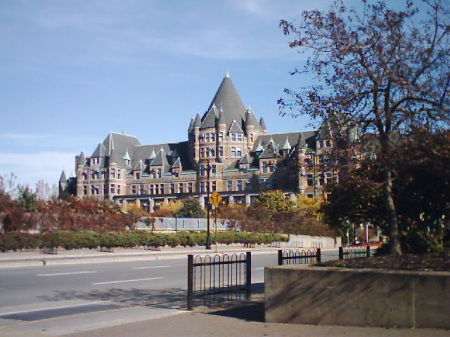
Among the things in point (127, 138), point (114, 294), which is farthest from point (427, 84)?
point (127, 138)

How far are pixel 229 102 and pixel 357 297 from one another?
102 metres

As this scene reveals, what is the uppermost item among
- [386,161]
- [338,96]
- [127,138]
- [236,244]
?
[127,138]

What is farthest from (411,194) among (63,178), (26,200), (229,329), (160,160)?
(63,178)

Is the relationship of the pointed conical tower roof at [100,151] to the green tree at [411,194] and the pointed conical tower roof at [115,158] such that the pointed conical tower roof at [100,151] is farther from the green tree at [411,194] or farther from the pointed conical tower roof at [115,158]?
the green tree at [411,194]

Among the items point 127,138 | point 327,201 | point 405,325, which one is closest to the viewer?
point 405,325

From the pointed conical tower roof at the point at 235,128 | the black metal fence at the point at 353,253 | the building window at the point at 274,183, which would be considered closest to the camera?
the black metal fence at the point at 353,253

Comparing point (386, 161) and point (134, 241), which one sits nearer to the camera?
point (386, 161)

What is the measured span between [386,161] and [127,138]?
388 ft

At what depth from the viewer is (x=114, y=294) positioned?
43.6 feet

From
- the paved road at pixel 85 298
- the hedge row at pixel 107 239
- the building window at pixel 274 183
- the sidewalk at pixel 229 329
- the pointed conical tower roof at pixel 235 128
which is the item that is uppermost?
the pointed conical tower roof at pixel 235 128

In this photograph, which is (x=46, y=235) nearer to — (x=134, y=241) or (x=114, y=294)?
(x=134, y=241)

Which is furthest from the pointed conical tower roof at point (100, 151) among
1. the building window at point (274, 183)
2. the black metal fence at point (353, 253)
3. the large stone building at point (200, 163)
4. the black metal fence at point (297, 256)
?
the black metal fence at point (297, 256)

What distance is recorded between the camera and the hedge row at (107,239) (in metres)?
28.3

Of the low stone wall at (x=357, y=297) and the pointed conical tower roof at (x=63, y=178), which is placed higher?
the pointed conical tower roof at (x=63, y=178)
